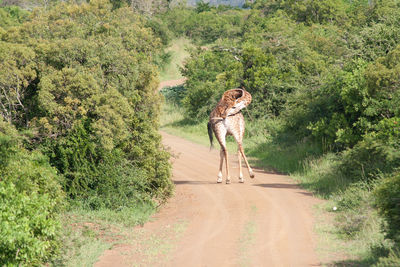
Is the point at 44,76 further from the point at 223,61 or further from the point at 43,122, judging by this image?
the point at 223,61

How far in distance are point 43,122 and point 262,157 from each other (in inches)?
391

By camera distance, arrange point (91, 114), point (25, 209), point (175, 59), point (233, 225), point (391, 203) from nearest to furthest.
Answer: point (391, 203)
point (25, 209)
point (233, 225)
point (91, 114)
point (175, 59)

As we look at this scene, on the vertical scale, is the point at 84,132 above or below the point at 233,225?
above

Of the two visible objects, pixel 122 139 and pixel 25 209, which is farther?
pixel 122 139

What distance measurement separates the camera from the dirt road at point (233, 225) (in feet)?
30.7

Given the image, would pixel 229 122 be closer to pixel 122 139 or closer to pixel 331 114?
pixel 122 139

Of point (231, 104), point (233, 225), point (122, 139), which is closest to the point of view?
point (233, 225)

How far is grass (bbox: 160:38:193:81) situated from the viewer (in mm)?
45497

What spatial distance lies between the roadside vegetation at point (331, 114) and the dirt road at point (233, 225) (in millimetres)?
743

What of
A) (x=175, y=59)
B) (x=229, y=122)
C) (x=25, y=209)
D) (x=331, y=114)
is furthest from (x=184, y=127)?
(x=25, y=209)

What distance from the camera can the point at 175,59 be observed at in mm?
48125

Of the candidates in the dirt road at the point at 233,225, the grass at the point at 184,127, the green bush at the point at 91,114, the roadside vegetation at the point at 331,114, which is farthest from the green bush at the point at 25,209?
the grass at the point at 184,127

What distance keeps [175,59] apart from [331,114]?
31212mm

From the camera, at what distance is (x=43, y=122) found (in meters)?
12.6
